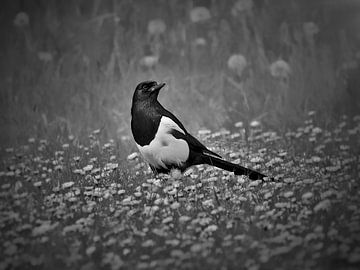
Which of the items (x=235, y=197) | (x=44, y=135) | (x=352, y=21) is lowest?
(x=235, y=197)

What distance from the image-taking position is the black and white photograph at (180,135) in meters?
1.86

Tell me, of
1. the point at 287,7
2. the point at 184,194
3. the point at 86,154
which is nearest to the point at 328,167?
the point at 184,194

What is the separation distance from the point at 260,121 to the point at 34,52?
1.06 m

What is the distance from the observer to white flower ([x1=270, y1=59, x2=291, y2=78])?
9.69 ft

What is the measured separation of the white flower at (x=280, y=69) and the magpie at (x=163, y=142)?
0.77m

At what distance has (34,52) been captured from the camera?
3.08 m

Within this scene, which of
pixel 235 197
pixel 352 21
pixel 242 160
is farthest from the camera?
pixel 352 21

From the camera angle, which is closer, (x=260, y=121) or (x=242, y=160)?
(x=242, y=160)

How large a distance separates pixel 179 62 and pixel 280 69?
450 mm

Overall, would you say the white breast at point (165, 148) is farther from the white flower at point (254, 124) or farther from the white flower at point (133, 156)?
the white flower at point (254, 124)

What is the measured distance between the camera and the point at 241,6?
3164 mm

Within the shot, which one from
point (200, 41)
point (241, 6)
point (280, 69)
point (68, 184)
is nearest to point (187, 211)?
point (68, 184)

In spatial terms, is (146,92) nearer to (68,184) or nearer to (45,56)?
(68,184)

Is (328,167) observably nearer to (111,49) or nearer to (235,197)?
(235,197)
